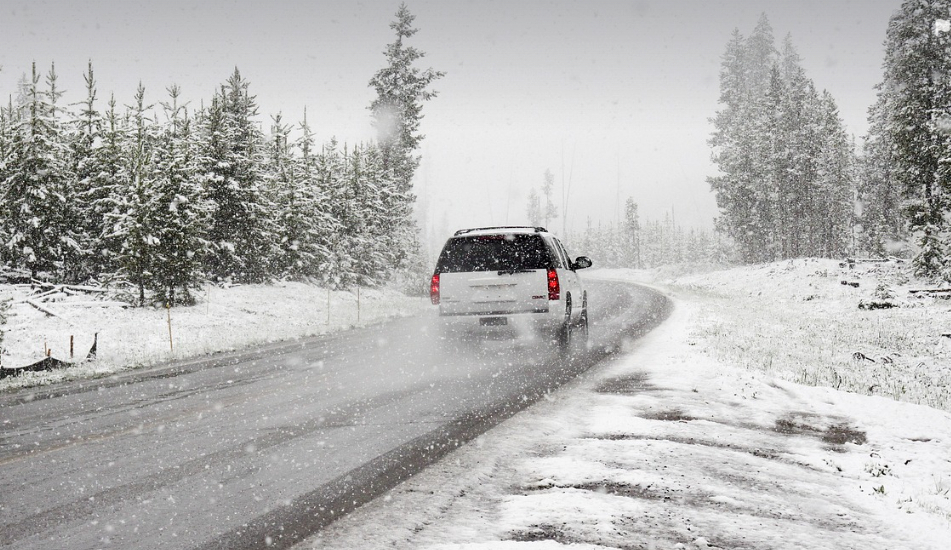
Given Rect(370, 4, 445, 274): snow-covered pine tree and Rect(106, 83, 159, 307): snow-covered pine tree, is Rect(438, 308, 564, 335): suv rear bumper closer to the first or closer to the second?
Rect(106, 83, 159, 307): snow-covered pine tree

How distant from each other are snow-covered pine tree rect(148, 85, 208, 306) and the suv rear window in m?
11.5

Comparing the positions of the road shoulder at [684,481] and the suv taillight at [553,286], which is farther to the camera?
the suv taillight at [553,286]

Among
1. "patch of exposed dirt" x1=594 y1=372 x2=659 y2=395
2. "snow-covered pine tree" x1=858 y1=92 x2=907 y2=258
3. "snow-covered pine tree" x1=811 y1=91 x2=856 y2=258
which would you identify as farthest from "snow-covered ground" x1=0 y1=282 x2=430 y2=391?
"snow-covered pine tree" x1=858 y1=92 x2=907 y2=258

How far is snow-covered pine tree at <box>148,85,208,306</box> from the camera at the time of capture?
18469 millimetres

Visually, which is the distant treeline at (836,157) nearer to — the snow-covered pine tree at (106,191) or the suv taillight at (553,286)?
the suv taillight at (553,286)

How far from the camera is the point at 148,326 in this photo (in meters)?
16.9

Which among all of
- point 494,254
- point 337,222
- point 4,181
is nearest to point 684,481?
point 494,254

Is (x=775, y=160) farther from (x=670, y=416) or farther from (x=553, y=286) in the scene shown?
(x=670, y=416)

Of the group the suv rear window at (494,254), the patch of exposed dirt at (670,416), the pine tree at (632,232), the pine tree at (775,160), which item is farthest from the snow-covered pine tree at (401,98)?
the pine tree at (632,232)

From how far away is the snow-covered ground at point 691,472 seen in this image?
3355 millimetres

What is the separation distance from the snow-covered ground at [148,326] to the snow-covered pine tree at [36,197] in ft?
4.51

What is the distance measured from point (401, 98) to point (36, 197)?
78.1 ft

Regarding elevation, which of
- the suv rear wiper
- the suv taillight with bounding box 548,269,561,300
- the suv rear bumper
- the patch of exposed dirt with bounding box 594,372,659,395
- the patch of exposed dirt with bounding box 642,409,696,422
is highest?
the suv rear wiper

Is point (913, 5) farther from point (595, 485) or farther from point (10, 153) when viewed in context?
point (10, 153)
